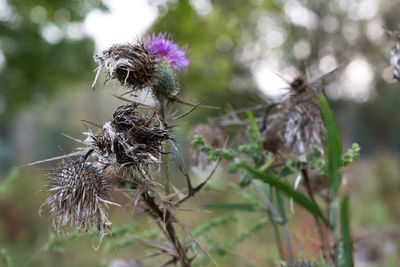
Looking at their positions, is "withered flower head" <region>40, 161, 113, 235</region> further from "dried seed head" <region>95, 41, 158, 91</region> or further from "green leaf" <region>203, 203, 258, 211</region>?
"green leaf" <region>203, 203, 258, 211</region>

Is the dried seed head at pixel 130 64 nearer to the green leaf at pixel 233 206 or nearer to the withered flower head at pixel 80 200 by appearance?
the withered flower head at pixel 80 200

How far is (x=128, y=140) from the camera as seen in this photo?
939mm

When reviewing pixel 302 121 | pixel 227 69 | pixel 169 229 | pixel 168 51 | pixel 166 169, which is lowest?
pixel 169 229

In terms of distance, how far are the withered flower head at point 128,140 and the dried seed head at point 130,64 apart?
0.10m

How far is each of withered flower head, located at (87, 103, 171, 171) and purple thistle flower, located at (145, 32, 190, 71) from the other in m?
0.29

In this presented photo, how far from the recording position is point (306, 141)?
4.19ft

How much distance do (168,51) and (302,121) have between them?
1.58 ft

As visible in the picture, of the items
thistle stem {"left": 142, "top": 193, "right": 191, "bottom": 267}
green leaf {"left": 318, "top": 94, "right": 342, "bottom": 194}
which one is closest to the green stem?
thistle stem {"left": 142, "top": 193, "right": 191, "bottom": 267}

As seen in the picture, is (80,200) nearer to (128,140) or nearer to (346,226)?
(128,140)

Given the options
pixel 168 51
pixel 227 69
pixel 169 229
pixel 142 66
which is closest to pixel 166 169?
pixel 169 229

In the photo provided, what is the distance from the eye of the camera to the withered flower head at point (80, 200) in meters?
0.99

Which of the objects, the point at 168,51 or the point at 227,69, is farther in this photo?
the point at 227,69

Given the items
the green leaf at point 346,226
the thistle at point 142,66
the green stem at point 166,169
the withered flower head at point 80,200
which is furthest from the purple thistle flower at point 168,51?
the green leaf at point 346,226

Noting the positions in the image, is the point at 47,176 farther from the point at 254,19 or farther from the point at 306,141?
the point at 254,19
